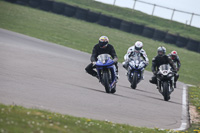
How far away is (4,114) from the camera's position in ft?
22.4

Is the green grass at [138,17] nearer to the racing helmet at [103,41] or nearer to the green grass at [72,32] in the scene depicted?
the green grass at [72,32]

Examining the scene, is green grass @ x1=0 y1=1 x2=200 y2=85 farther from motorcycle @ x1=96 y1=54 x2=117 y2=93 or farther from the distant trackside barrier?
motorcycle @ x1=96 y1=54 x2=117 y2=93

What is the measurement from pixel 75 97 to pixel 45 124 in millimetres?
3954

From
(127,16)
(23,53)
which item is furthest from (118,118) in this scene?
(127,16)

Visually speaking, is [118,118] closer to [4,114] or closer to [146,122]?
[146,122]

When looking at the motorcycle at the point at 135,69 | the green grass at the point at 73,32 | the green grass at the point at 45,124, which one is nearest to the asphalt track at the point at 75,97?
the motorcycle at the point at 135,69

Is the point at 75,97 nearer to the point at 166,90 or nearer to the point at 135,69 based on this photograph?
the point at 166,90

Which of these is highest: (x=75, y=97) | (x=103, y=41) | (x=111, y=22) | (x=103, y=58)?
(x=103, y=41)

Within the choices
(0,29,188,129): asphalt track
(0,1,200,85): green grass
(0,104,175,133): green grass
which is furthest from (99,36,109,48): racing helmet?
(0,1,200,85): green grass

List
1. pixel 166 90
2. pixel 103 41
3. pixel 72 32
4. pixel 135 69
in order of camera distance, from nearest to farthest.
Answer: pixel 103 41
pixel 166 90
pixel 135 69
pixel 72 32

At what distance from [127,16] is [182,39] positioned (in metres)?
9.55

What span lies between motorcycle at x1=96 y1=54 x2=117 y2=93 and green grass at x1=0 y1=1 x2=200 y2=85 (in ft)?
39.7

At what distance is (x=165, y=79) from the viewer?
47.4 ft

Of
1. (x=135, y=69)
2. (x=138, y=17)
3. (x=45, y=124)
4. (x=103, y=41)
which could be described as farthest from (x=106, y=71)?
(x=138, y=17)
